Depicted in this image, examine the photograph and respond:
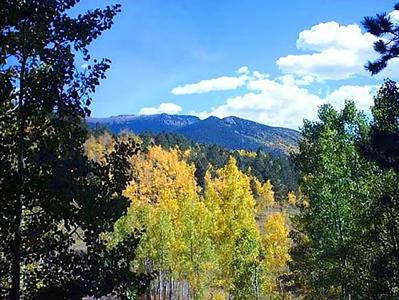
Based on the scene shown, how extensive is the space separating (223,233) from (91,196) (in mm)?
31310

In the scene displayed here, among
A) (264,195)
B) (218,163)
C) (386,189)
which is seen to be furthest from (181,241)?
(218,163)

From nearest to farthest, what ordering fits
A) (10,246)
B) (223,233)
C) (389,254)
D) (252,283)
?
(10,246), (389,254), (252,283), (223,233)

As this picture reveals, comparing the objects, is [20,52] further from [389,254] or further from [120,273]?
[389,254]

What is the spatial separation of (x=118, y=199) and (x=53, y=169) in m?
1.39

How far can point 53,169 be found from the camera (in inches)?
380

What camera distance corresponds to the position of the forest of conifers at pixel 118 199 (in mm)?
9695

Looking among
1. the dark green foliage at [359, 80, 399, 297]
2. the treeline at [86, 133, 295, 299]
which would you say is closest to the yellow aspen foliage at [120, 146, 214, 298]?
the treeline at [86, 133, 295, 299]

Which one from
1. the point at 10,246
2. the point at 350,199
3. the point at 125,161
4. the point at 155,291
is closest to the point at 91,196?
the point at 125,161

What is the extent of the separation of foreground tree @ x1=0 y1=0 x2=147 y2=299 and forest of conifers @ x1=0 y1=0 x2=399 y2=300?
24 mm

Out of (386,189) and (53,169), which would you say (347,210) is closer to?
(386,189)

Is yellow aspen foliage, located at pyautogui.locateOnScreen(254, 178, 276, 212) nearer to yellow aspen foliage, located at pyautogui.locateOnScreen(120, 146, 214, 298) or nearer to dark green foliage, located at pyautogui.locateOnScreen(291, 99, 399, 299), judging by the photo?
yellow aspen foliage, located at pyautogui.locateOnScreen(120, 146, 214, 298)

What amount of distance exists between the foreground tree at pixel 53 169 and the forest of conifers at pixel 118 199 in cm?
2

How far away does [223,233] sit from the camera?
132ft

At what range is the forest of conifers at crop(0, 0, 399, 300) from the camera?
970 cm
